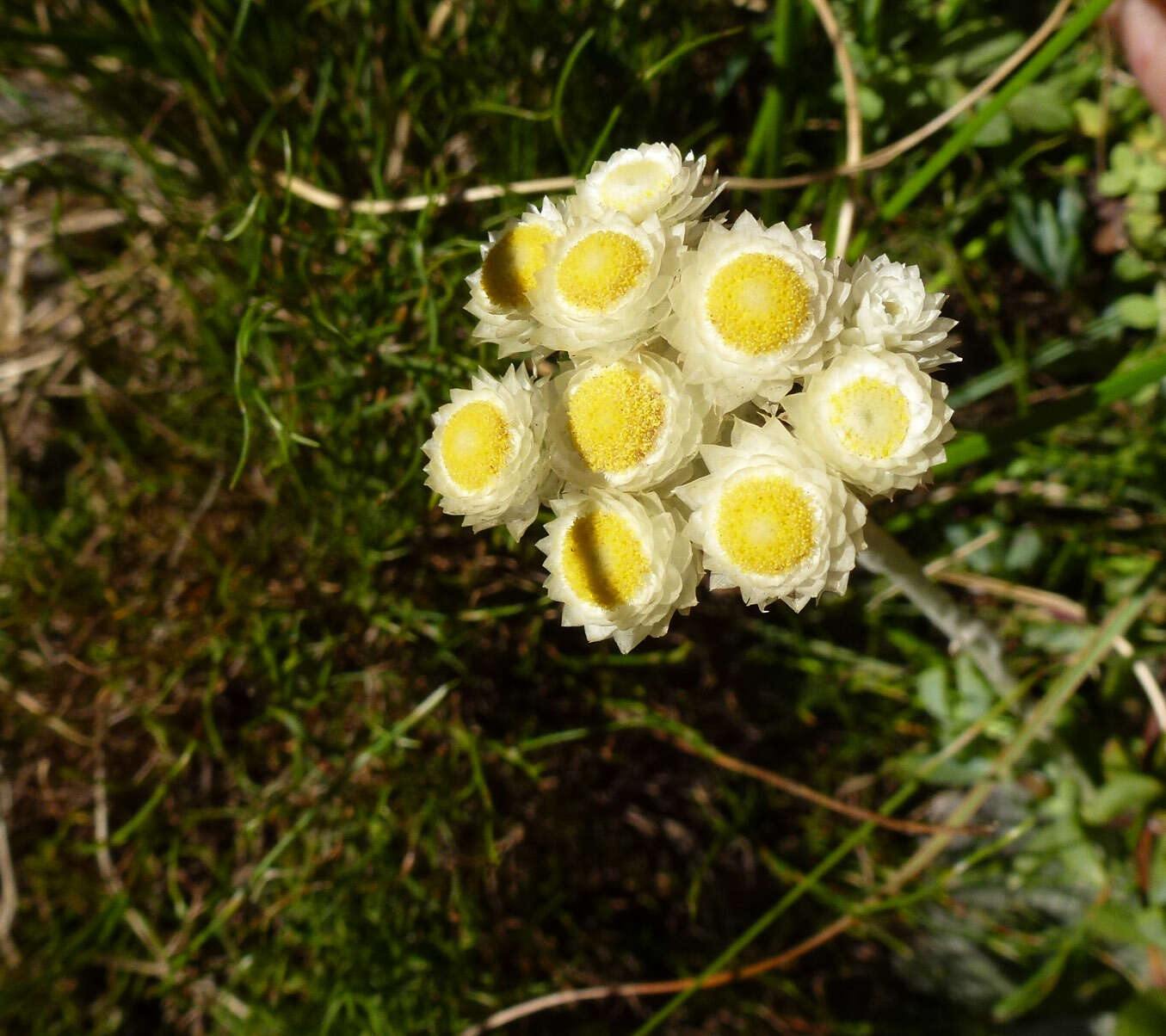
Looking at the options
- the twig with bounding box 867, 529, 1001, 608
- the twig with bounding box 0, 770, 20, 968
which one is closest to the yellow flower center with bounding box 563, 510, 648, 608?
the twig with bounding box 867, 529, 1001, 608

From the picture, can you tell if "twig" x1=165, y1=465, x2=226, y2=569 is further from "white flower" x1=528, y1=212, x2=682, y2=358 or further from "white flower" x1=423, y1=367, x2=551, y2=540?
"white flower" x1=528, y1=212, x2=682, y2=358

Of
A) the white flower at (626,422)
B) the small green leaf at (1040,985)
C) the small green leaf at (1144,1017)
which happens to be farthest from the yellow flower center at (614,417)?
the small green leaf at (1040,985)

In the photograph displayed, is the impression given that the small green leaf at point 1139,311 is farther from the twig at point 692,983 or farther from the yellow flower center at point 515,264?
the yellow flower center at point 515,264

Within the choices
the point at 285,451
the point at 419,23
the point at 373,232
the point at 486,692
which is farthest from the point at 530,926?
the point at 419,23

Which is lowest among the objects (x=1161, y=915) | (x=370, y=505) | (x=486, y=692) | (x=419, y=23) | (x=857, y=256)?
(x=1161, y=915)

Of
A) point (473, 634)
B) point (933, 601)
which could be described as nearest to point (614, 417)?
point (933, 601)

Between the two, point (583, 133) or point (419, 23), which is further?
point (419, 23)

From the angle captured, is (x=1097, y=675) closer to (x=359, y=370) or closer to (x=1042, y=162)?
(x=1042, y=162)
